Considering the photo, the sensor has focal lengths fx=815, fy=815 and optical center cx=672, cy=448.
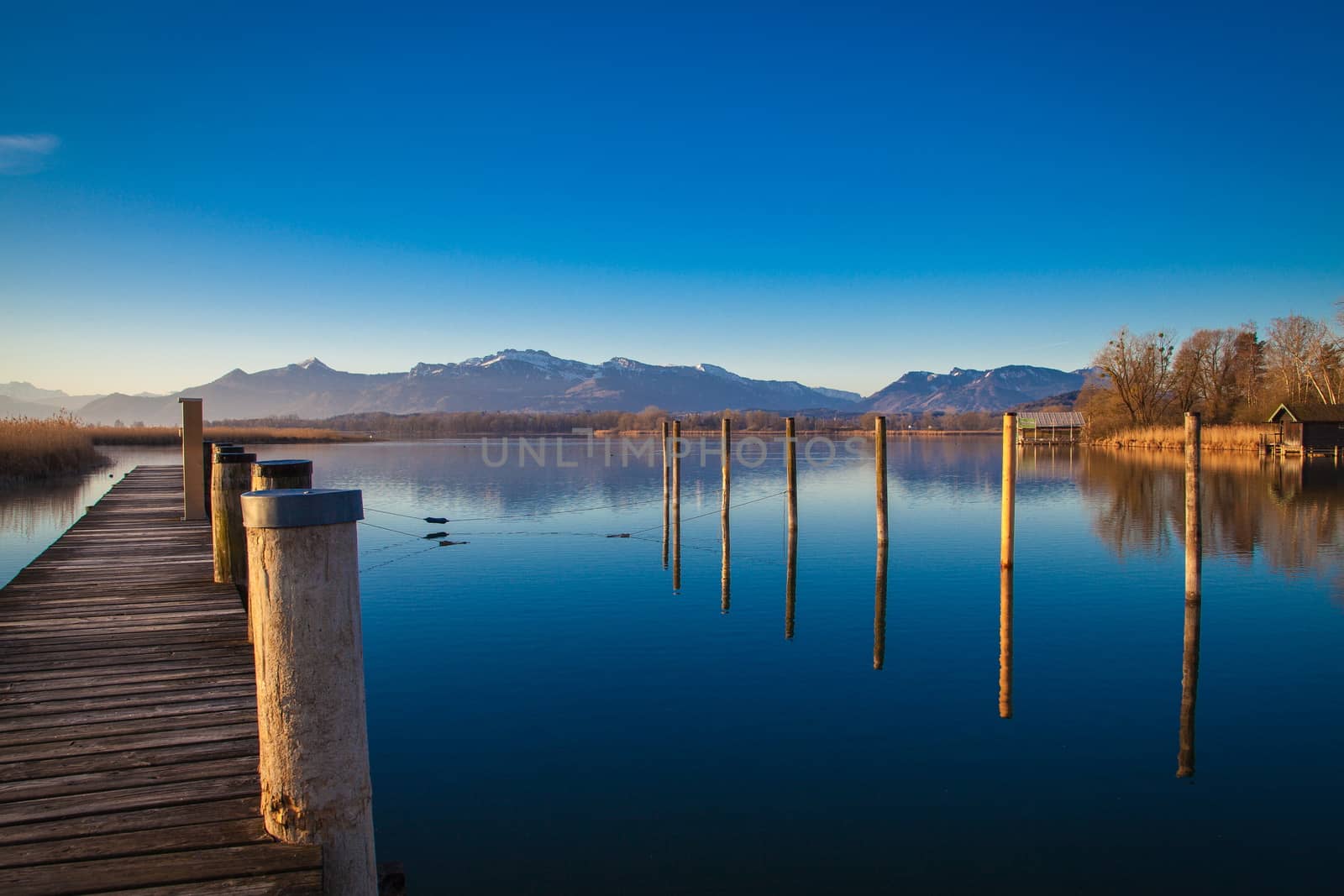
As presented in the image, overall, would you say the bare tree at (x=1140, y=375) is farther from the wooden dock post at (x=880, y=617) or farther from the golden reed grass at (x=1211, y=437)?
the wooden dock post at (x=880, y=617)

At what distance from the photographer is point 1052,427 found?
333 feet

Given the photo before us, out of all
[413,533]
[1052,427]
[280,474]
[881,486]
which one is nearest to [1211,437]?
[1052,427]

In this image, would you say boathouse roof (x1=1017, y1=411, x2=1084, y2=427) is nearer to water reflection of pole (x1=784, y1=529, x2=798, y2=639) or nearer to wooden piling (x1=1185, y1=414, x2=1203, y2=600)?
water reflection of pole (x1=784, y1=529, x2=798, y2=639)

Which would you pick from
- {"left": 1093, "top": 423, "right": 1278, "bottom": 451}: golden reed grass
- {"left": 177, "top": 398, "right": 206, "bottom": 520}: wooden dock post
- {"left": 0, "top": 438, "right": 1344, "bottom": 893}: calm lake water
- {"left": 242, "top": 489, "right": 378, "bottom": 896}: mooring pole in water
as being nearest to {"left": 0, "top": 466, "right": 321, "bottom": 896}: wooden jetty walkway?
{"left": 242, "top": 489, "right": 378, "bottom": 896}: mooring pole in water

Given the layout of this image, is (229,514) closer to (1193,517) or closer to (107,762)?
(107,762)

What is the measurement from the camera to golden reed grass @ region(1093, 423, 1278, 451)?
61094mm

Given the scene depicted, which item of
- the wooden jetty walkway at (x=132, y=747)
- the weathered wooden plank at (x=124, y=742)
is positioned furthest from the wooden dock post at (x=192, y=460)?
the weathered wooden plank at (x=124, y=742)

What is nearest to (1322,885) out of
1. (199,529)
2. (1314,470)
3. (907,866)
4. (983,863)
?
(983,863)

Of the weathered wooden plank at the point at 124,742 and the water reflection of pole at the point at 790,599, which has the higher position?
the weathered wooden plank at the point at 124,742

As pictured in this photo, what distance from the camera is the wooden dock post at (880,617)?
12.7m

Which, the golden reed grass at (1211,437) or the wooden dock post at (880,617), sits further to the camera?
the golden reed grass at (1211,437)

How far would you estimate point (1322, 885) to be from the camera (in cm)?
659

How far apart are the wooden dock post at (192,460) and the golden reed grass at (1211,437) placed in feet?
195

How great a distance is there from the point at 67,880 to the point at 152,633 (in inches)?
190
